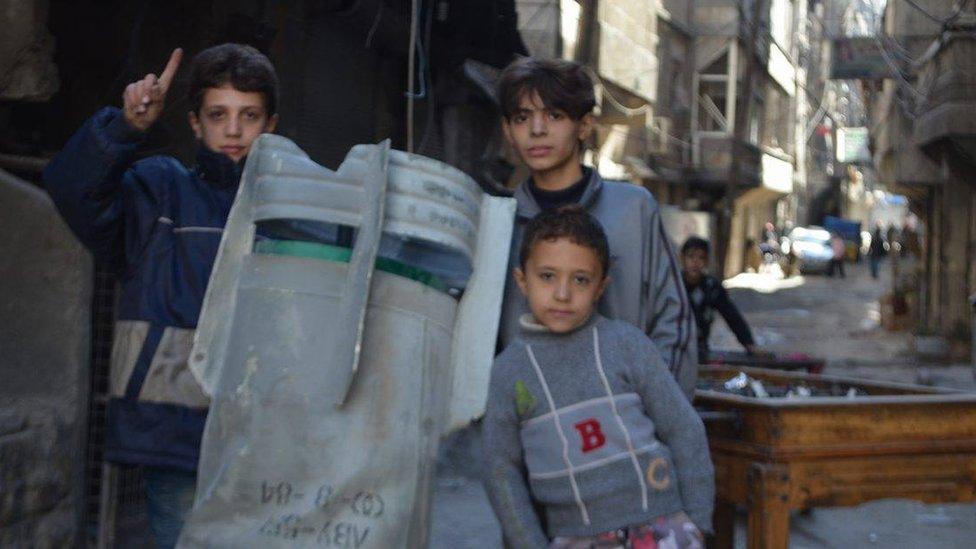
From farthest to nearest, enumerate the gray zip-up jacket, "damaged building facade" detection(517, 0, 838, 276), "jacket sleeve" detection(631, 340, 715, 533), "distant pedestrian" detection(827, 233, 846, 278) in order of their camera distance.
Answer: "distant pedestrian" detection(827, 233, 846, 278)
"damaged building facade" detection(517, 0, 838, 276)
the gray zip-up jacket
"jacket sleeve" detection(631, 340, 715, 533)

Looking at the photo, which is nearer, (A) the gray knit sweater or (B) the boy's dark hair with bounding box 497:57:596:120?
(A) the gray knit sweater

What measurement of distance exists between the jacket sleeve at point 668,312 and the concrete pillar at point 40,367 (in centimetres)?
238

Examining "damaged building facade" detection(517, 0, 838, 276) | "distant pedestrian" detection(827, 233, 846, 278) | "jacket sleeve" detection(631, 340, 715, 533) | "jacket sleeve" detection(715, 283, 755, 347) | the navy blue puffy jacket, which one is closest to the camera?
the navy blue puffy jacket

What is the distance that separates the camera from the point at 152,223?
8.98 ft

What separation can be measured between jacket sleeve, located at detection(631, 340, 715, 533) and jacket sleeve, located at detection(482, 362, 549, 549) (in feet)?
0.96

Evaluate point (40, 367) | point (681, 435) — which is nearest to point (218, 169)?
point (681, 435)

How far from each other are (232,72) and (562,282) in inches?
33.4

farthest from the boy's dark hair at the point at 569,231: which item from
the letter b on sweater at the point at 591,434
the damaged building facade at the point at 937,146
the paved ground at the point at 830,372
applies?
the damaged building facade at the point at 937,146

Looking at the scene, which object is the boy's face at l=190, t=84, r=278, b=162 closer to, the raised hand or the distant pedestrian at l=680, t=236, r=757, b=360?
the raised hand

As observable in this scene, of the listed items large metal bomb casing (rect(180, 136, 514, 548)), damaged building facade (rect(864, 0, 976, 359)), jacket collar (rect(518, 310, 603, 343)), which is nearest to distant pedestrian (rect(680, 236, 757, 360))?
jacket collar (rect(518, 310, 603, 343))

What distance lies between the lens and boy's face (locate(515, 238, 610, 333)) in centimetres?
276

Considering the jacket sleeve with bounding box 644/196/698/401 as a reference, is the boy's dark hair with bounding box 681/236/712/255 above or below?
above

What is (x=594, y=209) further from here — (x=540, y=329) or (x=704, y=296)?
(x=704, y=296)

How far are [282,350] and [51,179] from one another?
801 millimetres
